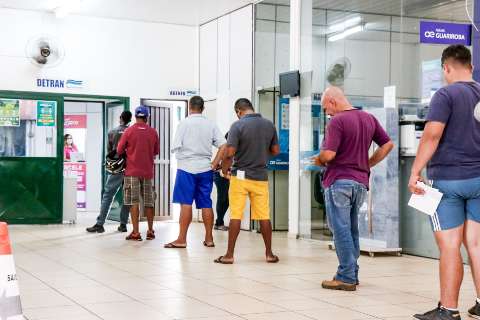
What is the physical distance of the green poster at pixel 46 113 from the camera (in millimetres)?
11266

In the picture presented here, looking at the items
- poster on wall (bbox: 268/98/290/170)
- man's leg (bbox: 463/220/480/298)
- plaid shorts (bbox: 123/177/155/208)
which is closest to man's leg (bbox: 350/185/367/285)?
man's leg (bbox: 463/220/480/298)

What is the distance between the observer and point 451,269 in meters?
4.11

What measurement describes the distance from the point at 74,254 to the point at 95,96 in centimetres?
468

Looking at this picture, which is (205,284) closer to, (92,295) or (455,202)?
(92,295)

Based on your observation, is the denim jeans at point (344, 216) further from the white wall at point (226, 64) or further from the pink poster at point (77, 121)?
the pink poster at point (77, 121)

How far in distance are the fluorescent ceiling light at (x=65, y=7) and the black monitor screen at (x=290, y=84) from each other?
3040 mm

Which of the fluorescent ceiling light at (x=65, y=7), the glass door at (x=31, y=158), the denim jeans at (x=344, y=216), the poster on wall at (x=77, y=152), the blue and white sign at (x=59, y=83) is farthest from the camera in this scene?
the poster on wall at (x=77, y=152)

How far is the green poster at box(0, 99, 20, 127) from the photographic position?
11.0m

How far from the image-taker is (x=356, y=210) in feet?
17.6

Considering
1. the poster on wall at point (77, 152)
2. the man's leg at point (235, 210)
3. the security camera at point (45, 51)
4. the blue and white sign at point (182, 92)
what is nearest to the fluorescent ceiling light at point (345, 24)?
the man's leg at point (235, 210)

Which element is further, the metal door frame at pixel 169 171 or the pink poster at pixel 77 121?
the pink poster at pixel 77 121

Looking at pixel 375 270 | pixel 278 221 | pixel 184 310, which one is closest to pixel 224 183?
pixel 278 221

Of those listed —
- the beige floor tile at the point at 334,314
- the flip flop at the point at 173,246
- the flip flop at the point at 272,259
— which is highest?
the beige floor tile at the point at 334,314

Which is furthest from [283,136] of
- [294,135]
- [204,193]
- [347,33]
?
[204,193]
